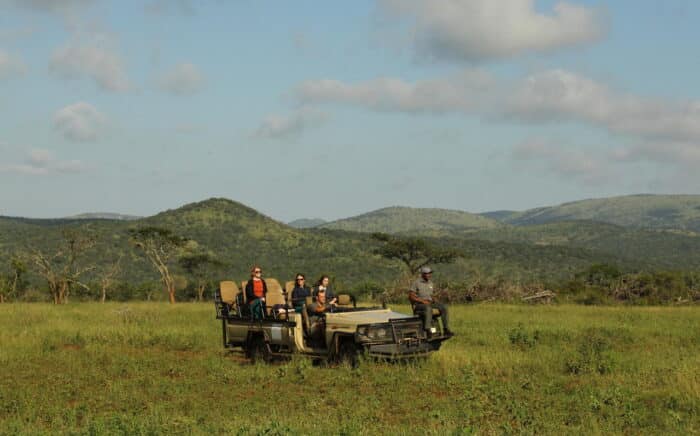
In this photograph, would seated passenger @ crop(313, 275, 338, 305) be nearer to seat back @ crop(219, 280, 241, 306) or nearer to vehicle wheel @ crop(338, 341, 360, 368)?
vehicle wheel @ crop(338, 341, 360, 368)

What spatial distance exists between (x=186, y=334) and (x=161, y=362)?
391cm

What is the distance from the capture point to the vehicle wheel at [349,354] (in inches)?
518

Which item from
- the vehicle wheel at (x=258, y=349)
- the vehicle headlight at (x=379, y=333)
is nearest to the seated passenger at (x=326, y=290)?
the vehicle wheel at (x=258, y=349)

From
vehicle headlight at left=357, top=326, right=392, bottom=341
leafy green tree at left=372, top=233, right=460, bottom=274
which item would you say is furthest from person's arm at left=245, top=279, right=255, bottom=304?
leafy green tree at left=372, top=233, right=460, bottom=274

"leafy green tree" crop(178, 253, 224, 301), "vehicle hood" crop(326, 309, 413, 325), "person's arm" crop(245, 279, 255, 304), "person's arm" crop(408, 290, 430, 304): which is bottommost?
"vehicle hood" crop(326, 309, 413, 325)

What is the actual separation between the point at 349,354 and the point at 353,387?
5.46ft

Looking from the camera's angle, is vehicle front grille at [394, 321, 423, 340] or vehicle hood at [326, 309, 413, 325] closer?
vehicle front grille at [394, 321, 423, 340]

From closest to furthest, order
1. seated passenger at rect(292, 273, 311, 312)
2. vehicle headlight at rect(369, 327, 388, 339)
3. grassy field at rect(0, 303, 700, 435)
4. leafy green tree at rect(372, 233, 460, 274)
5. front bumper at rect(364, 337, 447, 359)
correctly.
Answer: grassy field at rect(0, 303, 700, 435) < front bumper at rect(364, 337, 447, 359) < vehicle headlight at rect(369, 327, 388, 339) < seated passenger at rect(292, 273, 311, 312) < leafy green tree at rect(372, 233, 460, 274)

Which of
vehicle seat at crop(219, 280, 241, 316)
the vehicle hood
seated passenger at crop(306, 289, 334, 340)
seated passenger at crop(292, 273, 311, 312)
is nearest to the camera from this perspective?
the vehicle hood

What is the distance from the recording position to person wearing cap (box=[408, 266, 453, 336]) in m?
13.7

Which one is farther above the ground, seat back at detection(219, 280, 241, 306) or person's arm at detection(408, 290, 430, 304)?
seat back at detection(219, 280, 241, 306)

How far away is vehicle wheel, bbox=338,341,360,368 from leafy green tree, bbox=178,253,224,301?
42.0 meters

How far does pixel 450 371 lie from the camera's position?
41.4 feet

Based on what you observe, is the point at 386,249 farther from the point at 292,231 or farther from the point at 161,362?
the point at 292,231
